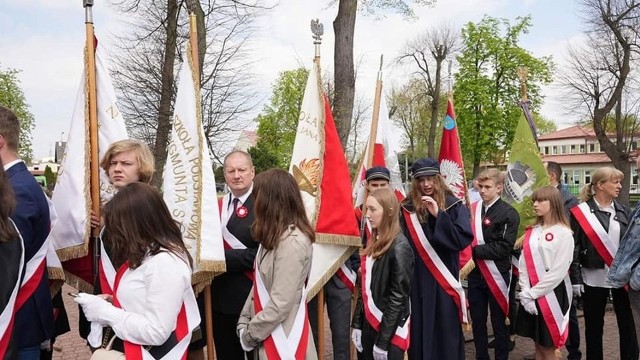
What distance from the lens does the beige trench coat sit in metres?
3.17

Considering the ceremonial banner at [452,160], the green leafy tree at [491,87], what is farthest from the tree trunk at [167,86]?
the green leafy tree at [491,87]

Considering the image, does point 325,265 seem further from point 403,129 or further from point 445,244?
point 403,129

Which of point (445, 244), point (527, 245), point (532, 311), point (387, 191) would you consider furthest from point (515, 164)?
point (387, 191)

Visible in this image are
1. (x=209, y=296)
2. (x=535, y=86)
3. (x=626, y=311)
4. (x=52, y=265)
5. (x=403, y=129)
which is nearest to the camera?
(x=52, y=265)

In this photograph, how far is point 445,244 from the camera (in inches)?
175

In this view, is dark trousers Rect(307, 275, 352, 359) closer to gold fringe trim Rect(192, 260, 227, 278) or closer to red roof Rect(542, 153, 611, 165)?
gold fringe trim Rect(192, 260, 227, 278)

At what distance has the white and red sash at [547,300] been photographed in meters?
4.93

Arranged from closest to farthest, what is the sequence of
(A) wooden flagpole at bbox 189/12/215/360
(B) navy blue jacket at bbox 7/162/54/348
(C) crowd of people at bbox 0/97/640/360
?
1. (C) crowd of people at bbox 0/97/640/360
2. (B) navy blue jacket at bbox 7/162/54/348
3. (A) wooden flagpole at bbox 189/12/215/360

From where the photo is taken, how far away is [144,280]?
8.35 ft

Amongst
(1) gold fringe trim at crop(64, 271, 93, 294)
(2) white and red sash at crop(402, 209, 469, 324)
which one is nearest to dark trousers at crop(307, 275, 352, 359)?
(2) white and red sash at crop(402, 209, 469, 324)

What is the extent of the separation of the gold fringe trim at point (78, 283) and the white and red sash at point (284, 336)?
1340 millimetres

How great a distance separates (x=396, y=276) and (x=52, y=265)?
88.5 inches

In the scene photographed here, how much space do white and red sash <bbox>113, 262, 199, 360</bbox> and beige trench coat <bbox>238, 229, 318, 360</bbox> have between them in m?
0.48

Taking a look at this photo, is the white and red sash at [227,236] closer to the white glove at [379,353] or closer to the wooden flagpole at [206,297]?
the wooden flagpole at [206,297]
